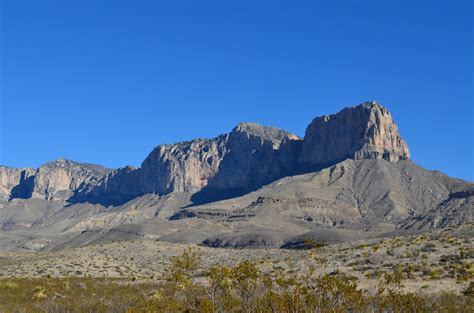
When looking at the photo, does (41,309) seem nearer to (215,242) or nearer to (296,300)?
(296,300)

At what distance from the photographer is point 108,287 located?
50.4 m

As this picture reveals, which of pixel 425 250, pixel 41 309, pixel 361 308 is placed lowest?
pixel 41 309

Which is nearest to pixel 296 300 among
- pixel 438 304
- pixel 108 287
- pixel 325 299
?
pixel 325 299

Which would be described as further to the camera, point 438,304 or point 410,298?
Answer: point 438,304

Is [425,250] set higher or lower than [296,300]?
higher

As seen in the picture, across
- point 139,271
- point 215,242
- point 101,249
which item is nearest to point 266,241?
point 215,242

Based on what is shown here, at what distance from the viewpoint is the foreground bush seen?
25688 millimetres

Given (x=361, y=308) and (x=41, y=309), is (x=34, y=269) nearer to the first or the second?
(x=41, y=309)

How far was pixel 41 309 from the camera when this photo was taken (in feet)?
126

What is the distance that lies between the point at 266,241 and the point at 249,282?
496 ft

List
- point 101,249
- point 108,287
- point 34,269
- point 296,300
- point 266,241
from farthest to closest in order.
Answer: point 266,241, point 101,249, point 34,269, point 108,287, point 296,300

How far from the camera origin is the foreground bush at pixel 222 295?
25.7m

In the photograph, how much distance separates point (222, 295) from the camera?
1237 inches

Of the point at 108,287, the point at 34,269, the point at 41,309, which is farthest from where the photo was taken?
the point at 34,269
